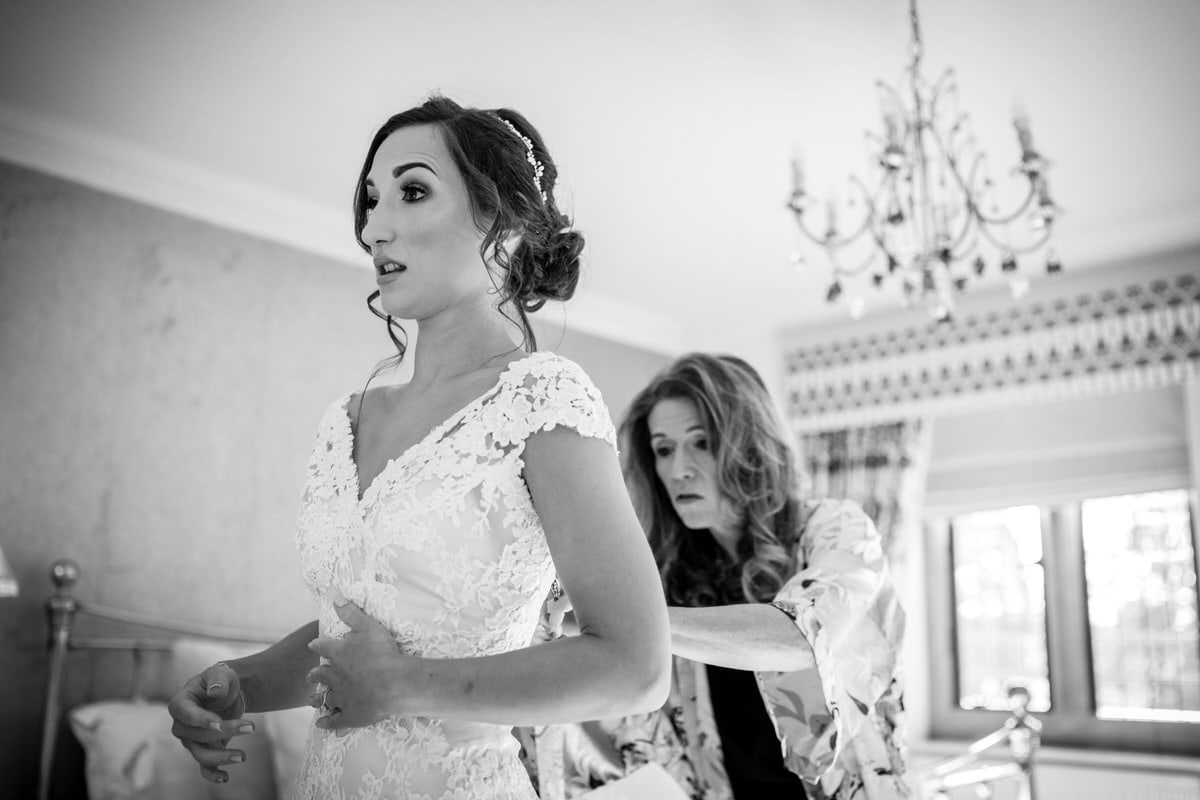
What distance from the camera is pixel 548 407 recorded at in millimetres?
915

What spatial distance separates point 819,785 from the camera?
5.98 ft

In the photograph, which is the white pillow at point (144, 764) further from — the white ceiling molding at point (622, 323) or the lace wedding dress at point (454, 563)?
the white ceiling molding at point (622, 323)

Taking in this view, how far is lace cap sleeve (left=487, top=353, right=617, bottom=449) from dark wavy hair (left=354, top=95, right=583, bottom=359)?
151 millimetres

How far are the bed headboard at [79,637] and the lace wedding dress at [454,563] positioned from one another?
8.46 ft

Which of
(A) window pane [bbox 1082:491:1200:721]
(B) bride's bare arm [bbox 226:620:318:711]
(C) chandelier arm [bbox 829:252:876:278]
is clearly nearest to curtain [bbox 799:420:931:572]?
(A) window pane [bbox 1082:491:1200:721]

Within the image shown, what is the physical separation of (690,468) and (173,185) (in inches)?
100

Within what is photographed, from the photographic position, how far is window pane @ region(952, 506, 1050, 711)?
4828 millimetres

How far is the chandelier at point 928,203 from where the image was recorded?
2686mm

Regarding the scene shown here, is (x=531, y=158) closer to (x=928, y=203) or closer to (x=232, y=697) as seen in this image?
(x=232, y=697)

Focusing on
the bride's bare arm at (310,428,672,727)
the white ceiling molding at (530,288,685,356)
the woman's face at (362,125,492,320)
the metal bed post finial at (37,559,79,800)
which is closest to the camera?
the bride's bare arm at (310,428,672,727)

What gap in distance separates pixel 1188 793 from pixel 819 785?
317cm

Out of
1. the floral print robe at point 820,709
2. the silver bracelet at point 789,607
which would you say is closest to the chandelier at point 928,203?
the floral print robe at point 820,709

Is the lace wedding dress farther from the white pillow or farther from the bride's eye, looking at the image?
the white pillow

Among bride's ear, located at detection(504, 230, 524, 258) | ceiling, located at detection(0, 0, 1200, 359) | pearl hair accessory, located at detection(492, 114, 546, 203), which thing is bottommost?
bride's ear, located at detection(504, 230, 524, 258)
